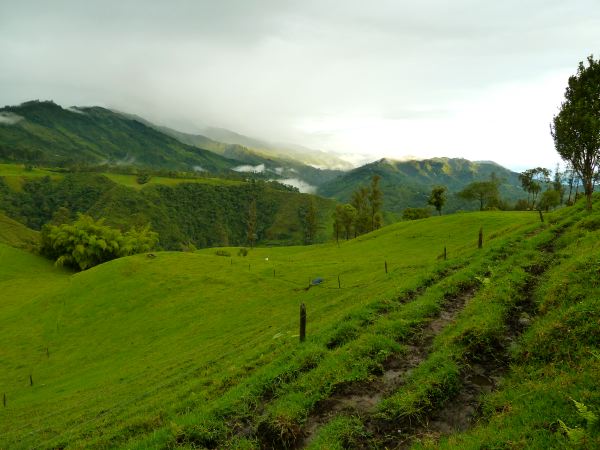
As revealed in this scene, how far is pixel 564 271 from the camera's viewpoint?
59.3ft

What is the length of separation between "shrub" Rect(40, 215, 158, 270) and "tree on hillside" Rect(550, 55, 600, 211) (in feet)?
406

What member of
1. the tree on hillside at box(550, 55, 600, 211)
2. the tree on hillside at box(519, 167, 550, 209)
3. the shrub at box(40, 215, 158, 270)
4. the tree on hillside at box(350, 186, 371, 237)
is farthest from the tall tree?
the tree on hillside at box(550, 55, 600, 211)

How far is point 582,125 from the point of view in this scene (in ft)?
118

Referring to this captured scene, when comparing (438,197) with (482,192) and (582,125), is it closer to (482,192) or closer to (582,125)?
(482,192)

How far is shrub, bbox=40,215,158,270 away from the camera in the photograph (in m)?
121

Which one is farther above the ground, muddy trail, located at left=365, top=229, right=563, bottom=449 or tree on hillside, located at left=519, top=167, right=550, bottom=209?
tree on hillside, located at left=519, top=167, right=550, bottom=209

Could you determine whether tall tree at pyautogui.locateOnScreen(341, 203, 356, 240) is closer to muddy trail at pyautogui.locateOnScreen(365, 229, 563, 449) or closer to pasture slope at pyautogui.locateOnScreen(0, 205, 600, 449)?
pasture slope at pyautogui.locateOnScreen(0, 205, 600, 449)

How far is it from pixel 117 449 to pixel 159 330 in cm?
3808

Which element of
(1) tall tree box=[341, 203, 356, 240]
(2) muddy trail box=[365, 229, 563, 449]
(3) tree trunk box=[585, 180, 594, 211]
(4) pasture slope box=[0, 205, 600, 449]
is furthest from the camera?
(1) tall tree box=[341, 203, 356, 240]

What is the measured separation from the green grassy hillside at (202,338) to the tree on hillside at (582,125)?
827cm

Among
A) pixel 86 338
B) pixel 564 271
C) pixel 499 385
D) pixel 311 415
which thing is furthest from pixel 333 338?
pixel 86 338

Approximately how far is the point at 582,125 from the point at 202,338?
4542 centimetres

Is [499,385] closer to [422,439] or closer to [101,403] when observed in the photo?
[422,439]

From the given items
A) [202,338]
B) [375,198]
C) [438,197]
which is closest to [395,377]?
[202,338]
